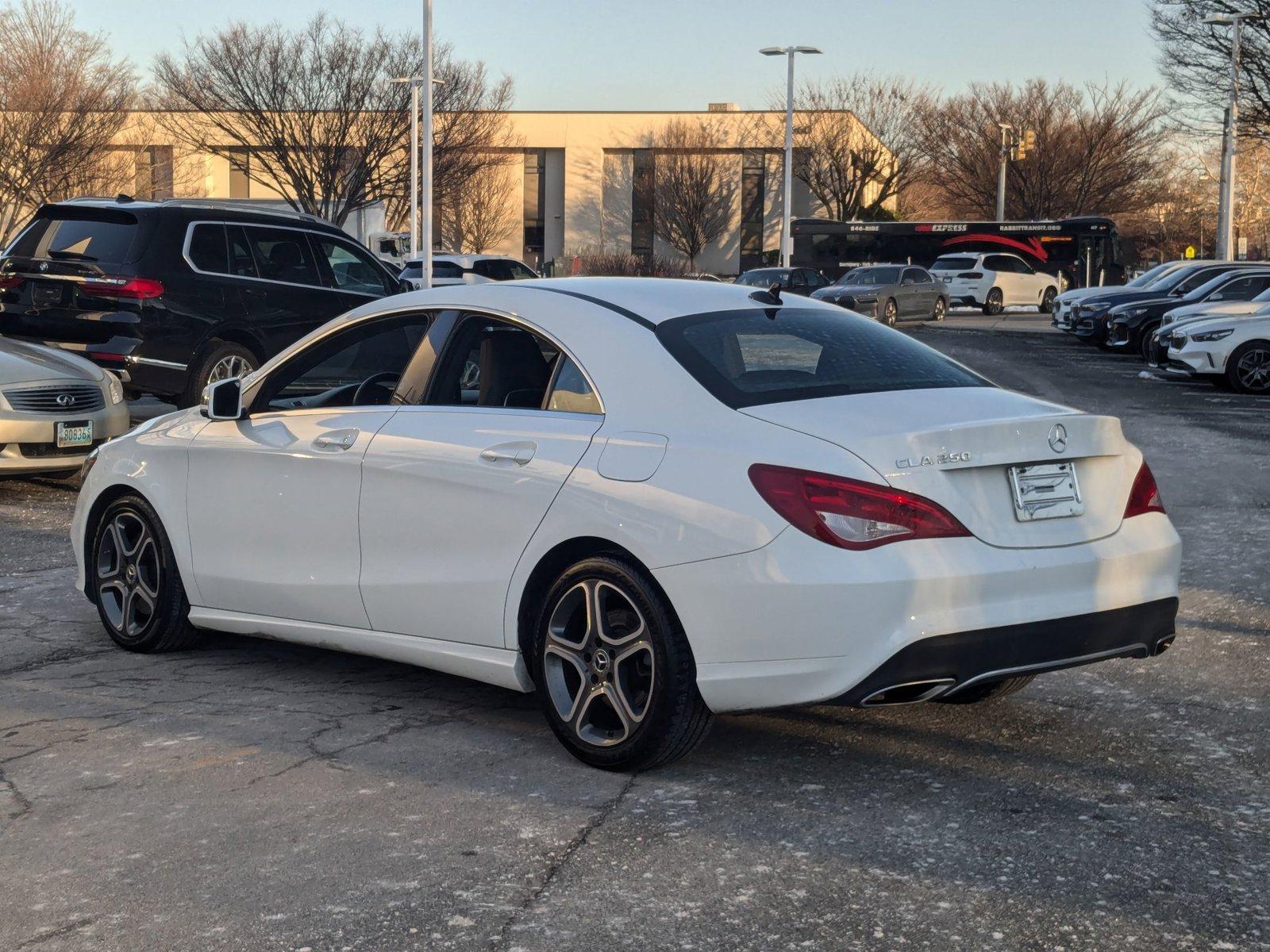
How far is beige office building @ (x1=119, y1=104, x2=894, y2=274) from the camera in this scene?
81.4m

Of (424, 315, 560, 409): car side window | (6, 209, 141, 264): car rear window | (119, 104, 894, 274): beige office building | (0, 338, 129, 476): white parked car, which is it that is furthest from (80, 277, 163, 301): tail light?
(119, 104, 894, 274): beige office building

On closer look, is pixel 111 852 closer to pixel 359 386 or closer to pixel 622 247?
pixel 359 386

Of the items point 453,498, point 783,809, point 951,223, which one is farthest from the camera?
point 951,223

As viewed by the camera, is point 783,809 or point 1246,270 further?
point 1246,270

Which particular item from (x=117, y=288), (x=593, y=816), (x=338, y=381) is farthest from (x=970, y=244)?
(x=593, y=816)

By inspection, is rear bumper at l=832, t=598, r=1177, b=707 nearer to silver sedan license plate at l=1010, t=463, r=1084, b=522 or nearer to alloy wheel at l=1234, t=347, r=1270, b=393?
silver sedan license plate at l=1010, t=463, r=1084, b=522

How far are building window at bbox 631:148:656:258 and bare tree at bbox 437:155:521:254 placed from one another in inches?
256

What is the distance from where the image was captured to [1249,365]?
21125 mm

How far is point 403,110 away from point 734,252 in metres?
35.9

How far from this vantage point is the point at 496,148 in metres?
65.8

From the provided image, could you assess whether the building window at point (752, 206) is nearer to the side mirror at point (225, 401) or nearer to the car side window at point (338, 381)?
the car side window at point (338, 381)

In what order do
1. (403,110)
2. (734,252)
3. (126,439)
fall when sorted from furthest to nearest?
(734,252) < (403,110) < (126,439)

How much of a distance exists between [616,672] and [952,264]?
1886 inches

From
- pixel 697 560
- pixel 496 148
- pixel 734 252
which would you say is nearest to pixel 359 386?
pixel 697 560
